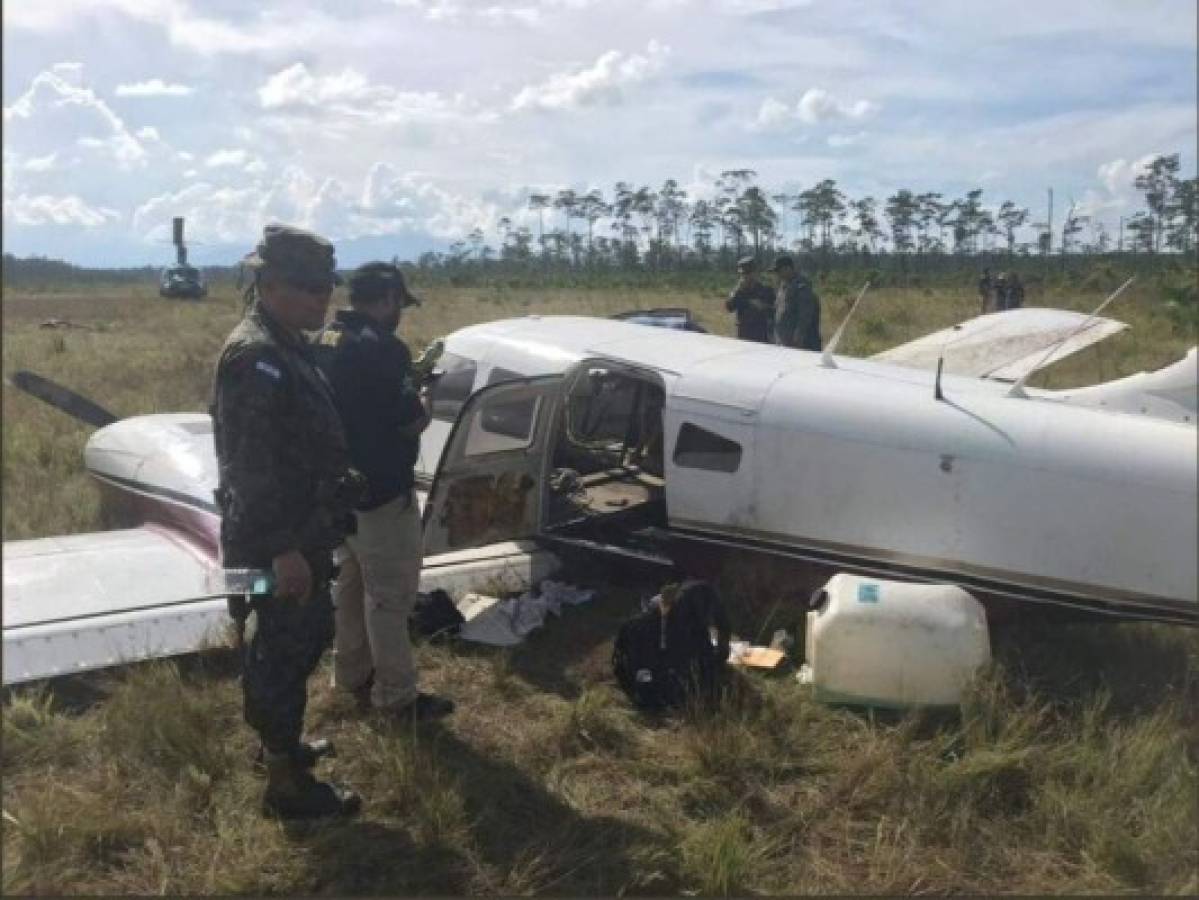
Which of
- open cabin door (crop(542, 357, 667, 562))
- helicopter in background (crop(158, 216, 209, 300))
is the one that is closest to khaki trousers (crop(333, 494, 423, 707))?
open cabin door (crop(542, 357, 667, 562))

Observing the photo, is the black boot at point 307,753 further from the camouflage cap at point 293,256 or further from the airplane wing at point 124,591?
the camouflage cap at point 293,256

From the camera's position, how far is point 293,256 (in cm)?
376

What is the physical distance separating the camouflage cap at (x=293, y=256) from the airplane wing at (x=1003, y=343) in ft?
16.0

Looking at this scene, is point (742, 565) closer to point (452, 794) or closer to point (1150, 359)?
point (452, 794)

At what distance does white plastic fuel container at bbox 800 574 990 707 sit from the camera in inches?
190

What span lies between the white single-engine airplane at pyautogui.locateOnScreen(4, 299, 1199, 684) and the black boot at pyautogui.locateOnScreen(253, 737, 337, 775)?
1263 mm

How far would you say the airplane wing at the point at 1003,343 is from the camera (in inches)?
294

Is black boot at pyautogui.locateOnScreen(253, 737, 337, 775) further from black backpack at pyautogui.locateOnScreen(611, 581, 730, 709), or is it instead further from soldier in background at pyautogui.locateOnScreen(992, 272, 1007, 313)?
soldier in background at pyautogui.locateOnScreen(992, 272, 1007, 313)

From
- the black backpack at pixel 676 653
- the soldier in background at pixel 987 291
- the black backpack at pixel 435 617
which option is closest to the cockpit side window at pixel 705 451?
the black backpack at pixel 676 653

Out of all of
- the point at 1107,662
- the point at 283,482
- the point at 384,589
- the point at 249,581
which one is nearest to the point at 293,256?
the point at 283,482

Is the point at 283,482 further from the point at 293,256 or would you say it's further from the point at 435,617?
the point at 435,617

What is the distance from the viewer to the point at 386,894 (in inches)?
145

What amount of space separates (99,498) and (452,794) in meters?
5.40

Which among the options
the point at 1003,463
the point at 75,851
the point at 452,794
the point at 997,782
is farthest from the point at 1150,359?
the point at 75,851
